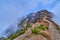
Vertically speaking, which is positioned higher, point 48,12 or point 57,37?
point 48,12

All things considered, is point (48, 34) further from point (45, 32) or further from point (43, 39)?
point (43, 39)

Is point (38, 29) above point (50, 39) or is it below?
above

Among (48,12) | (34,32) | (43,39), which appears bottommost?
(43,39)

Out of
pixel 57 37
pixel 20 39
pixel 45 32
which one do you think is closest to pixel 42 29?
pixel 45 32

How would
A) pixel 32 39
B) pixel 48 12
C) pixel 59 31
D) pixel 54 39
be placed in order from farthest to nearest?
pixel 48 12
pixel 59 31
pixel 54 39
pixel 32 39

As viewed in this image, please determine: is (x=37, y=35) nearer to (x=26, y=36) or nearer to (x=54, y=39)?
(x=26, y=36)

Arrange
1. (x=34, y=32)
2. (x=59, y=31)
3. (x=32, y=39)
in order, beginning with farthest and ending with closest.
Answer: (x=59, y=31) < (x=34, y=32) < (x=32, y=39)

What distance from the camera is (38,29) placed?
3030 centimetres

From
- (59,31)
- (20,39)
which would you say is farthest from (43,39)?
(59,31)

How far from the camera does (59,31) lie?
119 feet

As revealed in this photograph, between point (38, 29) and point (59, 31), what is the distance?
24.5 ft

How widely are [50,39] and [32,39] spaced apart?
373cm

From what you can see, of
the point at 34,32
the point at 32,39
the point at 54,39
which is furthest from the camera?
the point at 54,39

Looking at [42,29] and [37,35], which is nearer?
[37,35]
